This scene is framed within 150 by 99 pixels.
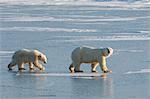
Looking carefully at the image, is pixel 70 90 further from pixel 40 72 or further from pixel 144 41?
pixel 144 41

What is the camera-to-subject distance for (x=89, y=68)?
11.9m

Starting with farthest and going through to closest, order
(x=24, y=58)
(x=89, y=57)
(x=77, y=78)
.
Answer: (x=24, y=58)
(x=89, y=57)
(x=77, y=78)

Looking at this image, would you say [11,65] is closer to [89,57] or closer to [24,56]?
[24,56]

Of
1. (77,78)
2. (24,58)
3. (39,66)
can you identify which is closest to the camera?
(77,78)

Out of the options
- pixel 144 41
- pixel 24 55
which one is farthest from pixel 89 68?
pixel 144 41

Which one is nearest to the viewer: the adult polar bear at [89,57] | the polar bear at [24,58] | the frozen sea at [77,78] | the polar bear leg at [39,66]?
the frozen sea at [77,78]

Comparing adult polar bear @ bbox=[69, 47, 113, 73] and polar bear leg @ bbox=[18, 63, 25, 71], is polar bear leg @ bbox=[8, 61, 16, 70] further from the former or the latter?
adult polar bear @ bbox=[69, 47, 113, 73]

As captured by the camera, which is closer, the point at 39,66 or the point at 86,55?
the point at 86,55

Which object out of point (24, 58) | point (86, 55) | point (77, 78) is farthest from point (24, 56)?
point (77, 78)

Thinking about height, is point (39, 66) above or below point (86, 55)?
below

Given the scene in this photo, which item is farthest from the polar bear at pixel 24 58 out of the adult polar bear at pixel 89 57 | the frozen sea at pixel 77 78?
the adult polar bear at pixel 89 57

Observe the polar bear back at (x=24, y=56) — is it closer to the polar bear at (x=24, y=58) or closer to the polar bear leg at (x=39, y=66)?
the polar bear at (x=24, y=58)

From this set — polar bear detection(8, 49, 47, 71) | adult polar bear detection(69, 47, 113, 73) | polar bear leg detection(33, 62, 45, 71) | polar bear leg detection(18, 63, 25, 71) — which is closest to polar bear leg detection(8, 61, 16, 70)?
polar bear detection(8, 49, 47, 71)

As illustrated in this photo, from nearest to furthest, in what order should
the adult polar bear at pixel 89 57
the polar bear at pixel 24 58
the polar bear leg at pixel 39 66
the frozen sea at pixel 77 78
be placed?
1. the frozen sea at pixel 77 78
2. the adult polar bear at pixel 89 57
3. the polar bear leg at pixel 39 66
4. the polar bear at pixel 24 58
